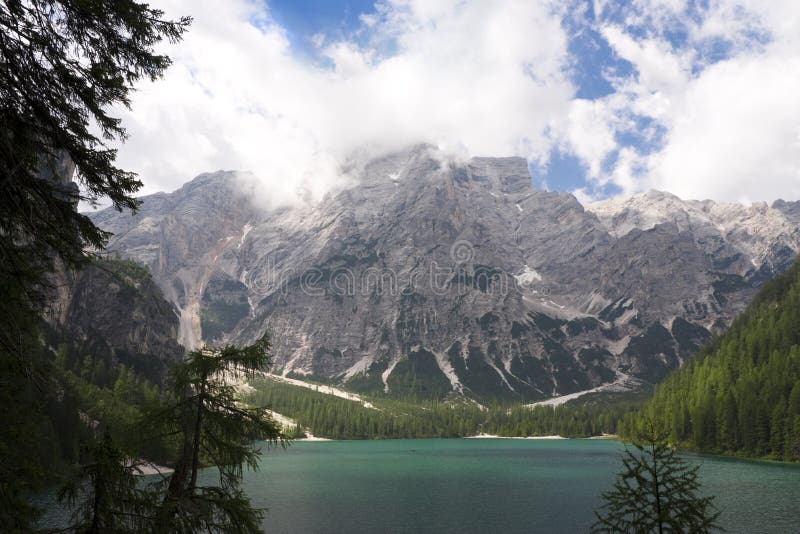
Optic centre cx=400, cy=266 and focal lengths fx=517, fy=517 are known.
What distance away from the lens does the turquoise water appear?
52.4m

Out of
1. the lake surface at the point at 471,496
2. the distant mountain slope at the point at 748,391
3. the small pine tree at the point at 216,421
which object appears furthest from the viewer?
the distant mountain slope at the point at 748,391

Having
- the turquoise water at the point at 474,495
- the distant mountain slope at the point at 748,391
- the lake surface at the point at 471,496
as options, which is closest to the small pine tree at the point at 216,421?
the lake surface at the point at 471,496

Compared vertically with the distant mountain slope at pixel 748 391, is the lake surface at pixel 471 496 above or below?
below

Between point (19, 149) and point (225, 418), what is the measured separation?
808 centimetres

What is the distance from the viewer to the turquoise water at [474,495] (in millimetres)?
52375

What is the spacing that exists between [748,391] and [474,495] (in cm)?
8680

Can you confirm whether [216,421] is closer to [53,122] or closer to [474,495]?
[53,122]

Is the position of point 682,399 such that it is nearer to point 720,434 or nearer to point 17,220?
point 720,434

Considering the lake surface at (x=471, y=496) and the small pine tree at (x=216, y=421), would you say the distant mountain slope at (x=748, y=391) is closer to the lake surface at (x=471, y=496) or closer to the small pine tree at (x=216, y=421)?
the lake surface at (x=471, y=496)

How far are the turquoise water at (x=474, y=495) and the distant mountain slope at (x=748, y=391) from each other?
11.1 metres

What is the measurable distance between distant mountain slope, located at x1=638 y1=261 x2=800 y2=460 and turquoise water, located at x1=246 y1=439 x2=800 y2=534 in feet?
36.3

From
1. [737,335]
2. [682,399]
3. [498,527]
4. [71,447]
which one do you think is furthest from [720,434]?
[71,447]

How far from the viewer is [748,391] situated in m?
120

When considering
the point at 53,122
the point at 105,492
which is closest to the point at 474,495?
the point at 105,492
